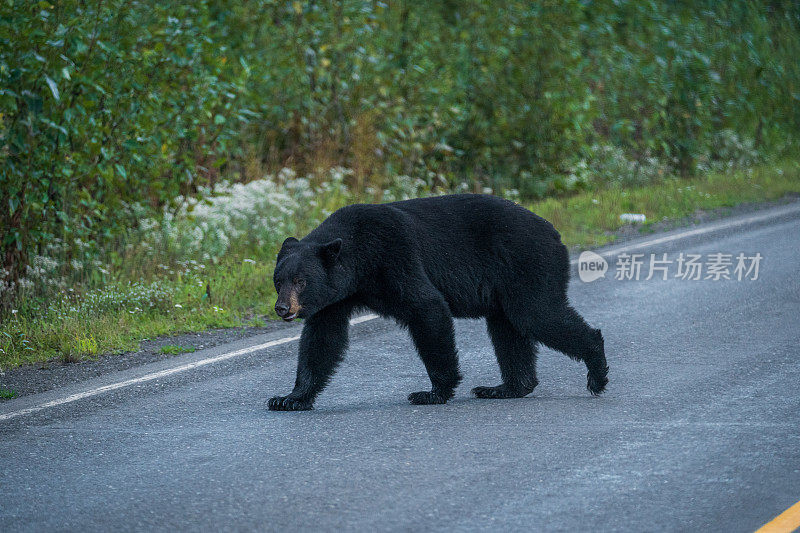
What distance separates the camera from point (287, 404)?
20.4 ft

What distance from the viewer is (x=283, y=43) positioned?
49.0 feet

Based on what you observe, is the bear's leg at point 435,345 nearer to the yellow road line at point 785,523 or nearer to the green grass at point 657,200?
the yellow road line at point 785,523

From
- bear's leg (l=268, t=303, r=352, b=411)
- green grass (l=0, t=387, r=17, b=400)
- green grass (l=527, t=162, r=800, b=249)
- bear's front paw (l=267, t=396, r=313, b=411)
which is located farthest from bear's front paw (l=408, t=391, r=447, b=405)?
green grass (l=527, t=162, r=800, b=249)

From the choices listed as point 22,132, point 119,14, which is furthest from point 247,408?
point 119,14

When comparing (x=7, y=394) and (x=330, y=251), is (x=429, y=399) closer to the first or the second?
(x=330, y=251)

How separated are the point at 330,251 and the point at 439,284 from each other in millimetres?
755

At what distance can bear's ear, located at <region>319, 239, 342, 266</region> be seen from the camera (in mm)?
5895

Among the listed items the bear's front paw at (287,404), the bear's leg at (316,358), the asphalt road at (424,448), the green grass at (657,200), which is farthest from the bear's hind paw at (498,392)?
the green grass at (657,200)

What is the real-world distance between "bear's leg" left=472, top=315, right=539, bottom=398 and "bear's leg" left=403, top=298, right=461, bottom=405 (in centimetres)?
37

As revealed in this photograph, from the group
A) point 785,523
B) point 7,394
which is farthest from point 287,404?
point 785,523

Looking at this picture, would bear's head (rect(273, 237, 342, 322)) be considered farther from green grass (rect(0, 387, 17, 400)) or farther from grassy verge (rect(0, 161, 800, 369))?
grassy verge (rect(0, 161, 800, 369))

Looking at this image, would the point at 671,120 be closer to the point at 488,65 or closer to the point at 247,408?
the point at 488,65

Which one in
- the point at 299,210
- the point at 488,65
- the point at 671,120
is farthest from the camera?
the point at 671,120

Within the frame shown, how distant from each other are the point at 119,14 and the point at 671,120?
37.0ft
